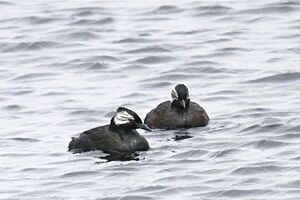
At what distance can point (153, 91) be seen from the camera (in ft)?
91.0

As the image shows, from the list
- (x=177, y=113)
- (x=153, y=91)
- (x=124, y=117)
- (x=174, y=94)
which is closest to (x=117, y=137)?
(x=124, y=117)

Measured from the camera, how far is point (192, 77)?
28.9m

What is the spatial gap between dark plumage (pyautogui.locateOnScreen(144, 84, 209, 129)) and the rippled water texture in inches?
10.6

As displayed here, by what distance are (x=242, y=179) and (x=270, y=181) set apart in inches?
17.1

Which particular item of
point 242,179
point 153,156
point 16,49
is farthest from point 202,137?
point 16,49

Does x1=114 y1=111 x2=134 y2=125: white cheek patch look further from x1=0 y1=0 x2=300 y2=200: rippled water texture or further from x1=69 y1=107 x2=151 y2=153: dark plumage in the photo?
x1=0 y1=0 x2=300 y2=200: rippled water texture

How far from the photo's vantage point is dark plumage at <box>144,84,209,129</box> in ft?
81.3

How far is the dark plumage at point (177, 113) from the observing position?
2477cm

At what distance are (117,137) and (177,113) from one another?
2.03 metres

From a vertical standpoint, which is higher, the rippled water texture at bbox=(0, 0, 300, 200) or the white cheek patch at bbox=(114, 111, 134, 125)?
the white cheek patch at bbox=(114, 111, 134, 125)

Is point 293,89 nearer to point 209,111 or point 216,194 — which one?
point 209,111

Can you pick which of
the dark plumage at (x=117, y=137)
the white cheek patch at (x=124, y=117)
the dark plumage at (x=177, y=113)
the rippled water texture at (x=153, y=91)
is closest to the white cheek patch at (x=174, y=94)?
the dark plumage at (x=177, y=113)

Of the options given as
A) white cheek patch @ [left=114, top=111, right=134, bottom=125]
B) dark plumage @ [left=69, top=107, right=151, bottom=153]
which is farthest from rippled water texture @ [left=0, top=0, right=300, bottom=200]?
white cheek patch @ [left=114, top=111, right=134, bottom=125]

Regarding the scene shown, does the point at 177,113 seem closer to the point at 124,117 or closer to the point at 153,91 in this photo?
the point at 124,117
